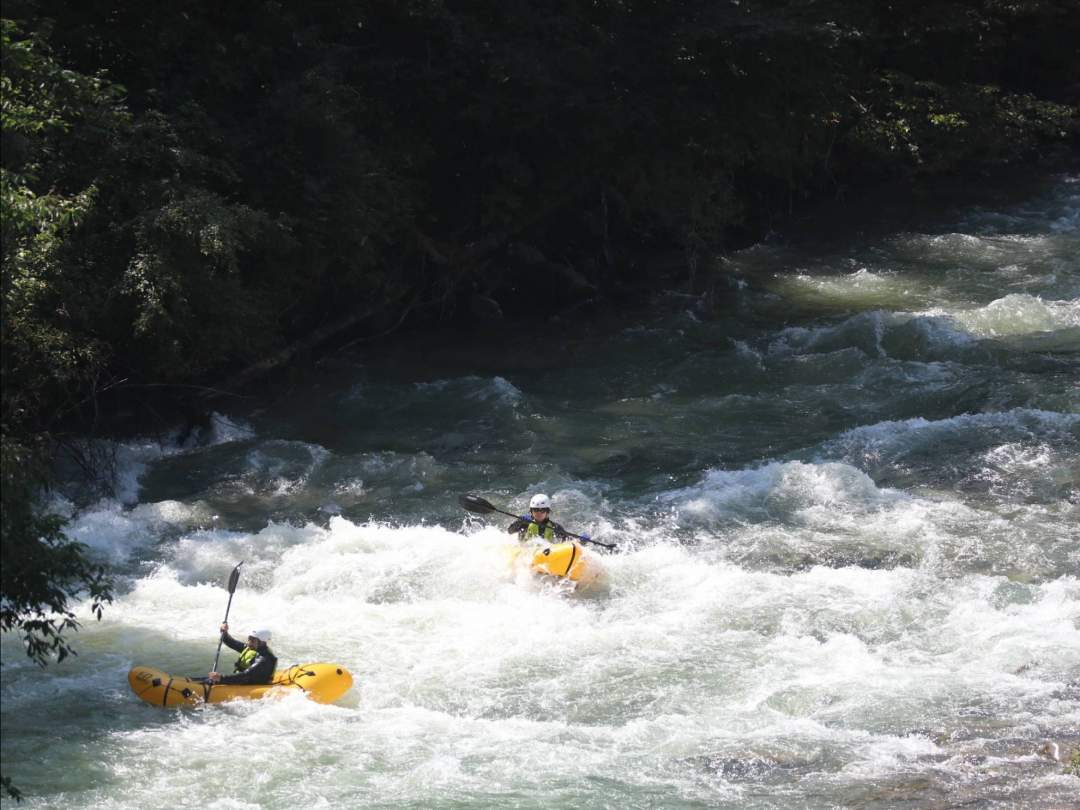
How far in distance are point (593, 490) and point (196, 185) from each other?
17.5 feet

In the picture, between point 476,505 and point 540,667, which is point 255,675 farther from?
point 476,505

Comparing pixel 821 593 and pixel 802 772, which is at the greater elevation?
pixel 821 593

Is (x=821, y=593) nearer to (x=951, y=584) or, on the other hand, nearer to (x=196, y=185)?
(x=951, y=584)

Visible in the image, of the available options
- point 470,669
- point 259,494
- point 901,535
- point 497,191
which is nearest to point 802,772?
point 470,669

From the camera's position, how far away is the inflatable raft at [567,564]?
1161 centimetres

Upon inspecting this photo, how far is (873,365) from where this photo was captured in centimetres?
1678

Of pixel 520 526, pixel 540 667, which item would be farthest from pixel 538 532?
pixel 540 667

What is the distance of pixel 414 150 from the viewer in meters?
17.9

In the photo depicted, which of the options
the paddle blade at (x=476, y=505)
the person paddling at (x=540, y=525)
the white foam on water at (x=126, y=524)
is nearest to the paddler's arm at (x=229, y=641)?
the white foam on water at (x=126, y=524)

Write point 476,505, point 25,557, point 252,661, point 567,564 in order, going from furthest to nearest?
point 476,505 < point 567,564 < point 252,661 < point 25,557

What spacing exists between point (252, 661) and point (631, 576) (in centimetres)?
346

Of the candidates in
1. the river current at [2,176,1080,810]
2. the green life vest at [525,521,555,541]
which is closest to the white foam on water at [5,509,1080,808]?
the river current at [2,176,1080,810]

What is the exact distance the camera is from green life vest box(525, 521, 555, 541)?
12242 mm

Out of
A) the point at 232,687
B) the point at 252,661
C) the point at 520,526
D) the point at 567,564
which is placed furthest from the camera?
the point at 520,526
